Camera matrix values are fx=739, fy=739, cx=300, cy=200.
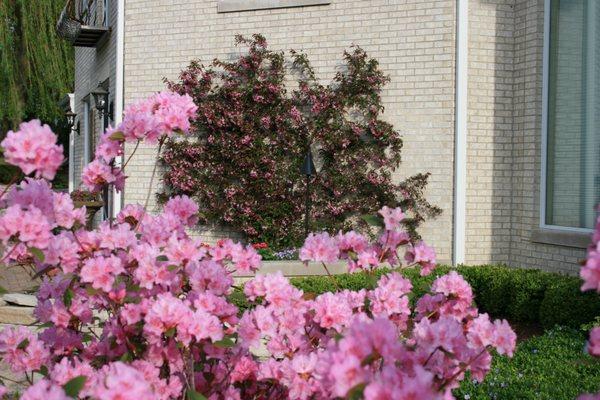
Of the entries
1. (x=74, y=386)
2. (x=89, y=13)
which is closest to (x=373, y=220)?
(x=74, y=386)

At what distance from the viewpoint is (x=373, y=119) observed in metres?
8.82

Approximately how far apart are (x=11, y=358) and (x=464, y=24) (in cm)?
692

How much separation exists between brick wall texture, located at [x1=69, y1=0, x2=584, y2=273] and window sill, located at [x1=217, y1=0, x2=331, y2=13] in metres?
0.08

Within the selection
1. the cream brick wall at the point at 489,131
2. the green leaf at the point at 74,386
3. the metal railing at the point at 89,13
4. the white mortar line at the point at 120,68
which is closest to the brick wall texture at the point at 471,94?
the cream brick wall at the point at 489,131

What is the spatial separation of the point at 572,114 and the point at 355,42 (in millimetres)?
2794

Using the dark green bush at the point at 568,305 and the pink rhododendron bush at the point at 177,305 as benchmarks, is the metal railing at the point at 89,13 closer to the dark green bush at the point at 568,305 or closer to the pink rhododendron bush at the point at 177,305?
the dark green bush at the point at 568,305

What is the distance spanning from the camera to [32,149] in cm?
187

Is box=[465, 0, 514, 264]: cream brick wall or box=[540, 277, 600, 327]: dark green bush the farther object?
box=[465, 0, 514, 264]: cream brick wall

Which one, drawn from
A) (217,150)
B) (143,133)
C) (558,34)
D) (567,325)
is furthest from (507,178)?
(143,133)

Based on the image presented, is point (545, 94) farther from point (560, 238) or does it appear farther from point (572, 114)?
point (560, 238)

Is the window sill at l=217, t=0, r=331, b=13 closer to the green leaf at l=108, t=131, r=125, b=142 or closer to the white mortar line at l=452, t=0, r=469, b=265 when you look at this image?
the white mortar line at l=452, t=0, r=469, b=265

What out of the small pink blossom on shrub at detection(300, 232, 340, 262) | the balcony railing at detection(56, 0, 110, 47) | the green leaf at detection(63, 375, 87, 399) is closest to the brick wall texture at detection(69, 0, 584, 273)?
the balcony railing at detection(56, 0, 110, 47)

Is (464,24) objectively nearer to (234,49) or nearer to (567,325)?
(234,49)

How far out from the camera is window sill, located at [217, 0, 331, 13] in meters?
9.20
